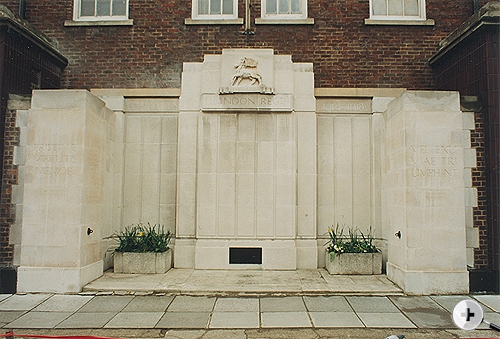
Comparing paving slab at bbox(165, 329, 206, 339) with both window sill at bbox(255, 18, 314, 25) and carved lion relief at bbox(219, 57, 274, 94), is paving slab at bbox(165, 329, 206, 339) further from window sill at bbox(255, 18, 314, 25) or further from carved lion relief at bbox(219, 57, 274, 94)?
window sill at bbox(255, 18, 314, 25)

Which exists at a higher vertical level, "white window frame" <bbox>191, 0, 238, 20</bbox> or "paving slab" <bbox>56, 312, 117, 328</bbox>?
"white window frame" <bbox>191, 0, 238, 20</bbox>

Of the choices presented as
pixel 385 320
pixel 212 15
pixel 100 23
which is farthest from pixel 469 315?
pixel 100 23

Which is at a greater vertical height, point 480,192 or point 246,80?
point 246,80

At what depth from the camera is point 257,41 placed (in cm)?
997

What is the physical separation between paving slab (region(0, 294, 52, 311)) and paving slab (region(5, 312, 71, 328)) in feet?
1.47

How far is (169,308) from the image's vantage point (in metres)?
6.34

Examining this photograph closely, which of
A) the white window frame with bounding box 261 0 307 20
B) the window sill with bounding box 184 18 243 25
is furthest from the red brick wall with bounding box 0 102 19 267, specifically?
the white window frame with bounding box 261 0 307 20

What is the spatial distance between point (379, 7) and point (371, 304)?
25.8 feet

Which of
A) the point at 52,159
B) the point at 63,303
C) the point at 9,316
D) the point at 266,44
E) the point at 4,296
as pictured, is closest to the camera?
the point at 9,316

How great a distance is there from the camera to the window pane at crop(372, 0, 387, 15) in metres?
10.1

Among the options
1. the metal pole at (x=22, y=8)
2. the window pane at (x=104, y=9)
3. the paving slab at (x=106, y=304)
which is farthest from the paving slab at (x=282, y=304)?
the metal pole at (x=22, y=8)

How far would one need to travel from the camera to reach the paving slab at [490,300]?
255 inches

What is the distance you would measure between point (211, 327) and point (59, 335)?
7.02 feet

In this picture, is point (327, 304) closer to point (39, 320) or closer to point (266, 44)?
point (39, 320)
